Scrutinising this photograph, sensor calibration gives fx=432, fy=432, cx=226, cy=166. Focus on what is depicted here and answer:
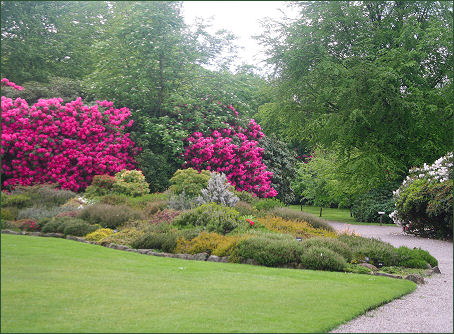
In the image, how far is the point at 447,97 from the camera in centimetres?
1675

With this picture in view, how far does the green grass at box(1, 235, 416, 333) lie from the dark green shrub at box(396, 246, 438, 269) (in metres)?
2.12

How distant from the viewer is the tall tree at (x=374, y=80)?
17.2m

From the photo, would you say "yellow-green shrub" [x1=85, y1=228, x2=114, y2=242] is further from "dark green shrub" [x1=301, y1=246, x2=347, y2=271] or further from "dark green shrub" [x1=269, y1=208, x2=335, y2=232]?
"dark green shrub" [x1=269, y1=208, x2=335, y2=232]

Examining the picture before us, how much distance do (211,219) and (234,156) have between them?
316 inches

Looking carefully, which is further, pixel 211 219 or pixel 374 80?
pixel 374 80

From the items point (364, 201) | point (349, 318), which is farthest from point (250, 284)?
point (364, 201)

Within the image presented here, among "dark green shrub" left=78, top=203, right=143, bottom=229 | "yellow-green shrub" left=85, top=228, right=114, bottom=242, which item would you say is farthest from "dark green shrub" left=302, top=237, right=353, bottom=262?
"dark green shrub" left=78, top=203, right=143, bottom=229

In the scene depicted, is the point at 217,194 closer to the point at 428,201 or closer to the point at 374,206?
the point at 428,201

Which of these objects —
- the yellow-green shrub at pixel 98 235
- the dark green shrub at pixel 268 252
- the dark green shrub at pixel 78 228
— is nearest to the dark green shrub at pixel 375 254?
the dark green shrub at pixel 268 252

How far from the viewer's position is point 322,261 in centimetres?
812

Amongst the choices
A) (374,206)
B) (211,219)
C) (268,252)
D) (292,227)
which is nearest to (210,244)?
(268,252)

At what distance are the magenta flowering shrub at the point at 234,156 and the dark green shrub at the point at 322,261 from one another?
8621 millimetres

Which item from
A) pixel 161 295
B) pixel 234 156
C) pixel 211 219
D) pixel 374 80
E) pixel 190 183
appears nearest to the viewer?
pixel 161 295

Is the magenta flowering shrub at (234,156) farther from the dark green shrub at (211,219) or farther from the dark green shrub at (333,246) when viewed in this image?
the dark green shrub at (333,246)
